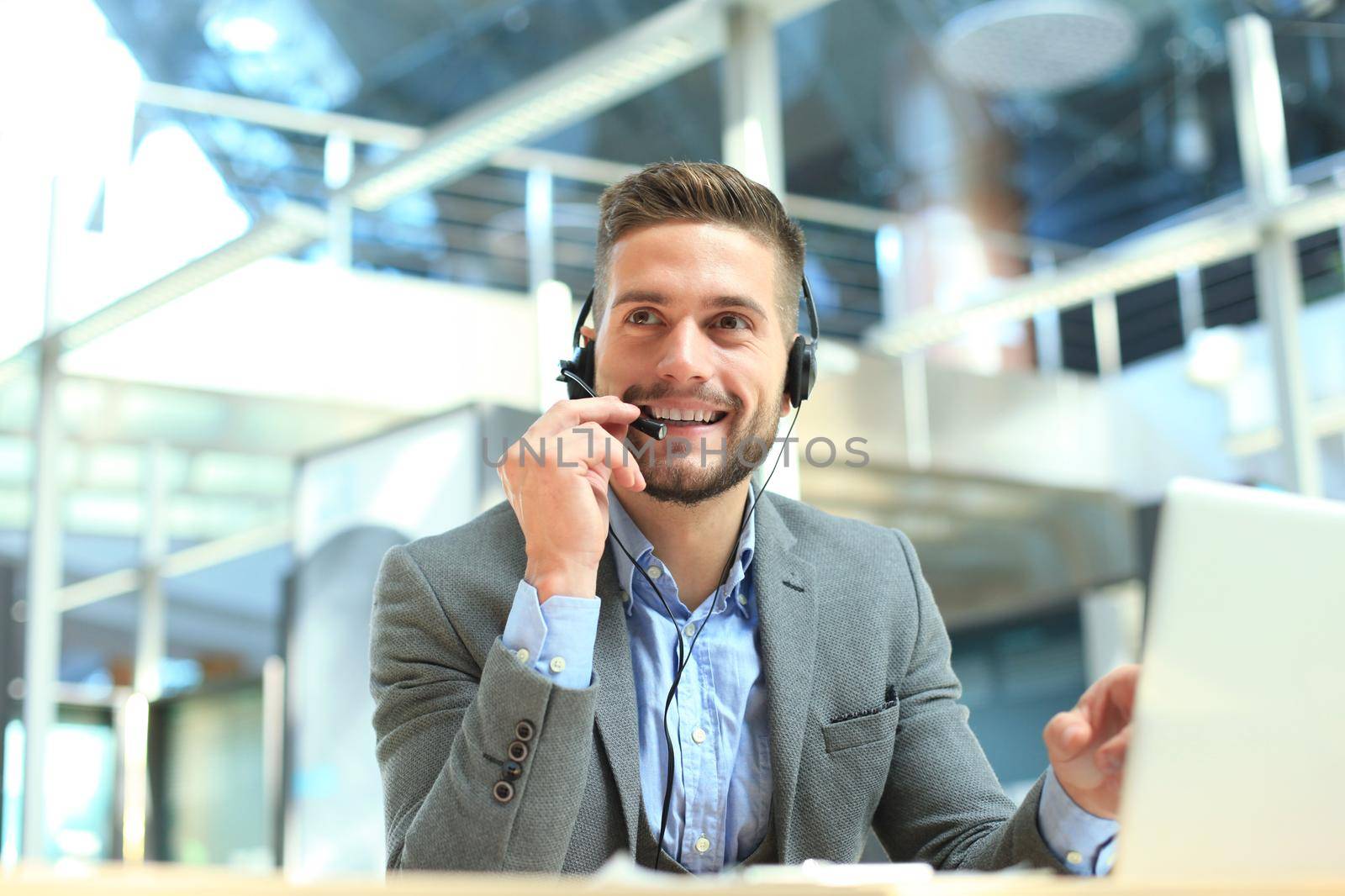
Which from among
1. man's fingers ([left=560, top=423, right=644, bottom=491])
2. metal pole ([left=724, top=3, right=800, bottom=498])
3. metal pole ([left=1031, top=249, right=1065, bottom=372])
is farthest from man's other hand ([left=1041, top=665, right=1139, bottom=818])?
metal pole ([left=1031, top=249, right=1065, bottom=372])

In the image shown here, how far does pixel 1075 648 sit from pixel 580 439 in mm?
7685

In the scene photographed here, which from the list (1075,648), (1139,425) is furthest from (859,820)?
(1075,648)

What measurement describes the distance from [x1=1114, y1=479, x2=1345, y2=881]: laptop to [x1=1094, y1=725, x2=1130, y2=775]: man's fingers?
248 millimetres

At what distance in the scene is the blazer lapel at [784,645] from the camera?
1496 millimetres

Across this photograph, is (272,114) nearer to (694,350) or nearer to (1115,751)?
(694,350)

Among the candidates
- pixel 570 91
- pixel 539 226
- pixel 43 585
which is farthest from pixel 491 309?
pixel 570 91

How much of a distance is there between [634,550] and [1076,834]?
62 cm

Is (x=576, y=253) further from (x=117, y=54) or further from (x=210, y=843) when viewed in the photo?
(x=210, y=843)

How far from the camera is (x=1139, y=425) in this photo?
7.59 m

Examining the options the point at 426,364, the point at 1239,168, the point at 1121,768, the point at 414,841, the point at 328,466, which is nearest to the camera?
the point at 1121,768

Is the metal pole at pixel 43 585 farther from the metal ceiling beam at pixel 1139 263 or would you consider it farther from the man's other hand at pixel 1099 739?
the man's other hand at pixel 1099 739

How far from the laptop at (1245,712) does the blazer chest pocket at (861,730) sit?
706 mm

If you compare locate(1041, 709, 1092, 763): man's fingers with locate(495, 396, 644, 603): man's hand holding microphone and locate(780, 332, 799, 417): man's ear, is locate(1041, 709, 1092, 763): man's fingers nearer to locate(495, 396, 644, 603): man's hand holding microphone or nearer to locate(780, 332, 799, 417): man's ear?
locate(495, 396, 644, 603): man's hand holding microphone

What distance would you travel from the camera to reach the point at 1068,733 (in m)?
1.10
